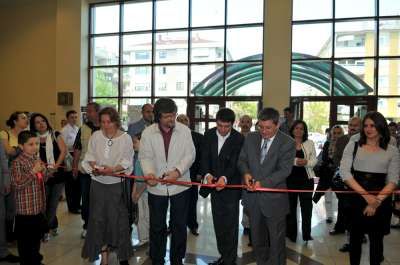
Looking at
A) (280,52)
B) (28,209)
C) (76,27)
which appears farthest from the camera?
(76,27)

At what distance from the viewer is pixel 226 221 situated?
3.45m

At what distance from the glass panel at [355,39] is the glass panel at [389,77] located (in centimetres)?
45

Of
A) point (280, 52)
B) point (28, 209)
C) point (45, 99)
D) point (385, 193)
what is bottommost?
point (28, 209)

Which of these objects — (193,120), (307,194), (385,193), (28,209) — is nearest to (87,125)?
(28,209)

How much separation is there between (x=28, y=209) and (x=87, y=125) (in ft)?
4.86

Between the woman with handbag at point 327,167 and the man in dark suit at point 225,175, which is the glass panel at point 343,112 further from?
the man in dark suit at point 225,175

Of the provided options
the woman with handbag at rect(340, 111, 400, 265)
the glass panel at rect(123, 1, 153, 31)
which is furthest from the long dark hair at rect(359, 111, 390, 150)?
the glass panel at rect(123, 1, 153, 31)

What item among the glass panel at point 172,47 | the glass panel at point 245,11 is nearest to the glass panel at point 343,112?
the glass panel at point 245,11

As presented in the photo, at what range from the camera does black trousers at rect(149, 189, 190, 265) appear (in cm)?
319

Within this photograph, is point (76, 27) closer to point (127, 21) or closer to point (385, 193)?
point (127, 21)

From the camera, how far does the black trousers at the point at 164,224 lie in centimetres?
319

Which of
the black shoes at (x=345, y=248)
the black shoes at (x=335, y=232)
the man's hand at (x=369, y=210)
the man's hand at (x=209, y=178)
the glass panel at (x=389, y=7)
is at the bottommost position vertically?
the black shoes at (x=335, y=232)

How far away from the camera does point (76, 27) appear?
11.4 m

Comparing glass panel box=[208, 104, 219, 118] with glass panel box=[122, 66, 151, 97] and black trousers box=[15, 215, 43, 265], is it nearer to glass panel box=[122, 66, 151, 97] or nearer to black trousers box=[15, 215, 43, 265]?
glass panel box=[122, 66, 151, 97]
